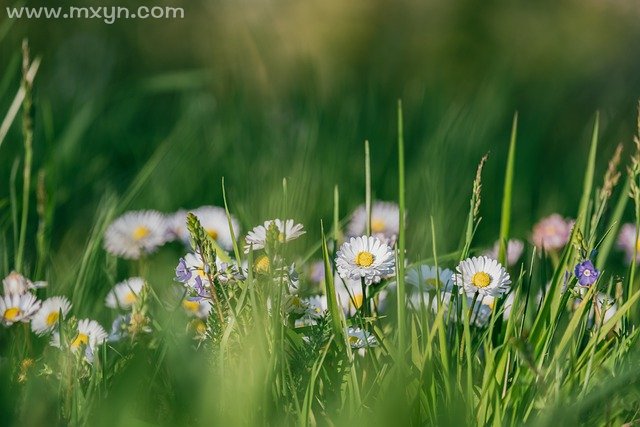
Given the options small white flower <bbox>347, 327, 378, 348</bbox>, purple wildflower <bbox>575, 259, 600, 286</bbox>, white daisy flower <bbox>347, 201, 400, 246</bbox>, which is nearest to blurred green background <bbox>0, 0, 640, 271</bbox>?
white daisy flower <bbox>347, 201, 400, 246</bbox>

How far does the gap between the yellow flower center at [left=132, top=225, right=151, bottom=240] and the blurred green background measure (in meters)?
0.11

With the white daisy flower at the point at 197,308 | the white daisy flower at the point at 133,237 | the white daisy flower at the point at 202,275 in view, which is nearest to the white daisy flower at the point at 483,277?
the white daisy flower at the point at 202,275

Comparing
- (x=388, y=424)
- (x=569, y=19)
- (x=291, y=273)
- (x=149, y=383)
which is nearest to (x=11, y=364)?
(x=149, y=383)

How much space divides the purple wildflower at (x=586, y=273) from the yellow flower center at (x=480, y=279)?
0.10 m

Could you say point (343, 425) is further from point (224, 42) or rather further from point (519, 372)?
point (224, 42)

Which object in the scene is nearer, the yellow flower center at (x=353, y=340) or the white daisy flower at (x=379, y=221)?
the yellow flower center at (x=353, y=340)

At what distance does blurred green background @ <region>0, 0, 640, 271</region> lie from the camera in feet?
6.33

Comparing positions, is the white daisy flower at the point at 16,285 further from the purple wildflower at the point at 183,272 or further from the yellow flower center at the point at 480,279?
the yellow flower center at the point at 480,279

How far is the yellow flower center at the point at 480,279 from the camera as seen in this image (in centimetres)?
106

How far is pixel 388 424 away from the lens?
843 mm

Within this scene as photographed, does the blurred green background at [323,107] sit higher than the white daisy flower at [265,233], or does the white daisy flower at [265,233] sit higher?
the blurred green background at [323,107]

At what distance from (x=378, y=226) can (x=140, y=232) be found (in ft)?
1.37

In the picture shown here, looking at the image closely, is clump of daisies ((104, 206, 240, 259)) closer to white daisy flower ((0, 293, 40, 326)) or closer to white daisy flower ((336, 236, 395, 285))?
white daisy flower ((0, 293, 40, 326))

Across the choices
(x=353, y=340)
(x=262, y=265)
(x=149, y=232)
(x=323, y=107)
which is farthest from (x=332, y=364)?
(x=323, y=107)
